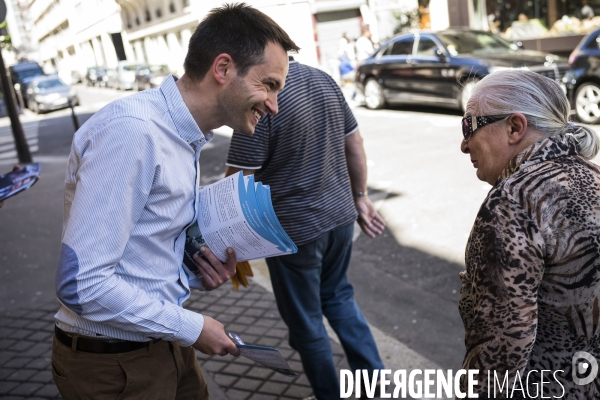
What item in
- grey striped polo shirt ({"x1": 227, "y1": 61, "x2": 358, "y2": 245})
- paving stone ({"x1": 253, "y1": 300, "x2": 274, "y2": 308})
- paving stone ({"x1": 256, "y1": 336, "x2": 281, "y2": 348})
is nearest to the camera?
grey striped polo shirt ({"x1": 227, "y1": 61, "x2": 358, "y2": 245})

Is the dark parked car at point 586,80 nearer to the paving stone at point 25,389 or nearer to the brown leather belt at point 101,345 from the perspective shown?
the paving stone at point 25,389

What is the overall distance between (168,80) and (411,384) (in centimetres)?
230

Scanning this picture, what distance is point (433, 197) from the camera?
6.81 m

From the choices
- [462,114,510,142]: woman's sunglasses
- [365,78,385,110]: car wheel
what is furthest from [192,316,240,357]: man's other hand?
[365,78,385,110]: car wheel

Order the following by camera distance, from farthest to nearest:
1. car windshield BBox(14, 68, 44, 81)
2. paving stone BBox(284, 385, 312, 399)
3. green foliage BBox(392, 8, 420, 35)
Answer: car windshield BBox(14, 68, 44, 81) < green foliage BBox(392, 8, 420, 35) < paving stone BBox(284, 385, 312, 399)

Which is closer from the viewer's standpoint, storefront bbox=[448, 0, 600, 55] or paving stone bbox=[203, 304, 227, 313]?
paving stone bbox=[203, 304, 227, 313]

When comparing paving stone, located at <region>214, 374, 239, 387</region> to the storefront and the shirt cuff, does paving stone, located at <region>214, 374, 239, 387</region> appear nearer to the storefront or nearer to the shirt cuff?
the shirt cuff

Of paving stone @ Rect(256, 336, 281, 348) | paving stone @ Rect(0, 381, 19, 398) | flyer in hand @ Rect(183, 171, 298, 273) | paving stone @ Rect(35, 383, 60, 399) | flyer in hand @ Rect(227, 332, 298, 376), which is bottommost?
paving stone @ Rect(256, 336, 281, 348)

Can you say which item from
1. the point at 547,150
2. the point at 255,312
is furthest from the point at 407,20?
the point at 547,150

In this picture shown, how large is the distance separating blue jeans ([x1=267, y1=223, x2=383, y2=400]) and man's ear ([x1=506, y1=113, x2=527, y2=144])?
1.40 meters

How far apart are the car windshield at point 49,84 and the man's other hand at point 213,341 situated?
90.0 ft

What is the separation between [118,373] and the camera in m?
1.91

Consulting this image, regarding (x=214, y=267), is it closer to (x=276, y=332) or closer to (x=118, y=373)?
(x=118, y=373)

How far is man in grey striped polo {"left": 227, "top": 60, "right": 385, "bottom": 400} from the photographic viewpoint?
2.85 m
